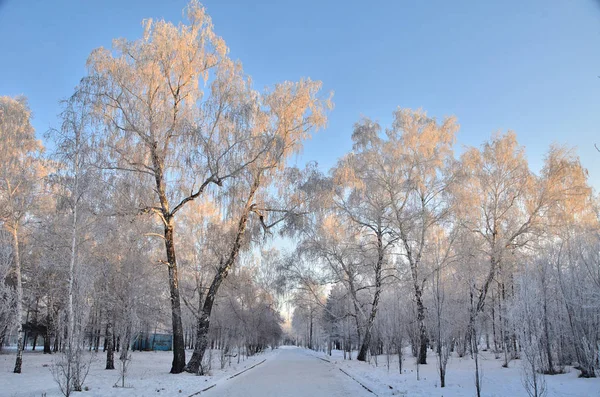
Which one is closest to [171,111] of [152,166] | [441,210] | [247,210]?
[152,166]

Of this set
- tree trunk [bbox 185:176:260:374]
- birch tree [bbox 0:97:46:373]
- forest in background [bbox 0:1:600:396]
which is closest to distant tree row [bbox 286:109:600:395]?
forest in background [bbox 0:1:600:396]

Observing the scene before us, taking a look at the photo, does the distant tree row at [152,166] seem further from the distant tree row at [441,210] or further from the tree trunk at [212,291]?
the distant tree row at [441,210]

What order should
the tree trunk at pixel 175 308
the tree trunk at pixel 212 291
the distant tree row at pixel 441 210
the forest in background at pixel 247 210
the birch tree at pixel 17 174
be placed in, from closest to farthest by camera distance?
the forest in background at pixel 247 210 < the tree trunk at pixel 175 308 < the tree trunk at pixel 212 291 < the birch tree at pixel 17 174 < the distant tree row at pixel 441 210

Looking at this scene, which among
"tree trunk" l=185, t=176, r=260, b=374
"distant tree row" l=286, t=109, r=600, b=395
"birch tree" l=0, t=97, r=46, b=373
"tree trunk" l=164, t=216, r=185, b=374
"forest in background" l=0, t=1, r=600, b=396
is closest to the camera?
"forest in background" l=0, t=1, r=600, b=396

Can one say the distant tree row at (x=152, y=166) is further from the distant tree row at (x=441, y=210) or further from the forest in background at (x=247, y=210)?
the distant tree row at (x=441, y=210)

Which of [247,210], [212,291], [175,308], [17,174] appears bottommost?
[175,308]

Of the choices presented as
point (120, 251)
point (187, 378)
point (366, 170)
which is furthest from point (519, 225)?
point (120, 251)

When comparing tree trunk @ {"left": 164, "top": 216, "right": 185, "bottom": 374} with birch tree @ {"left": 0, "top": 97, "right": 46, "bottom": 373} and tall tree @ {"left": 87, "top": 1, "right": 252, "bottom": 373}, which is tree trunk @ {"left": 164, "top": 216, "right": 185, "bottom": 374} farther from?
birch tree @ {"left": 0, "top": 97, "right": 46, "bottom": 373}

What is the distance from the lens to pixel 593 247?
41.4 ft

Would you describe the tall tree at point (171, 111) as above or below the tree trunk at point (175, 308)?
above

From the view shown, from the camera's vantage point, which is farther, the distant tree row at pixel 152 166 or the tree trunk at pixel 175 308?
the tree trunk at pixel 175 308

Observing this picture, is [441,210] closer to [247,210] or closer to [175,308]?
[247,210]

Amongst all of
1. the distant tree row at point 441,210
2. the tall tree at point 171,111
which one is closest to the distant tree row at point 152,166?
the tall tree at point 171,111

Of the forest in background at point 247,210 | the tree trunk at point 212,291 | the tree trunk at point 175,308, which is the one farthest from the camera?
the tree trunk at point 212,291
